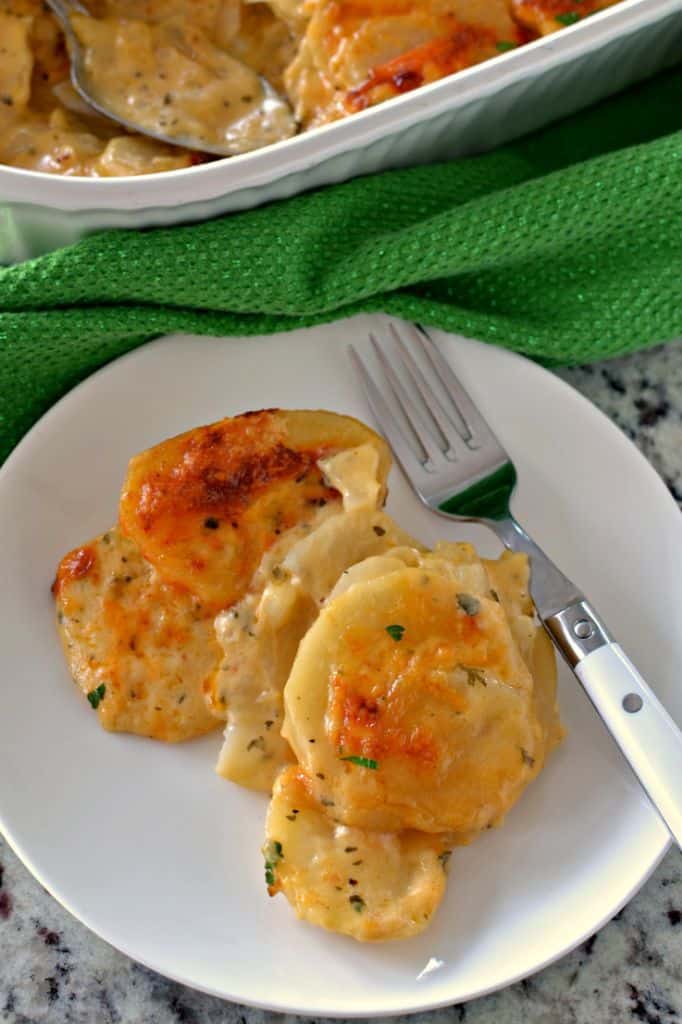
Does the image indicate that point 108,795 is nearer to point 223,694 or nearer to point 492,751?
point 223,694

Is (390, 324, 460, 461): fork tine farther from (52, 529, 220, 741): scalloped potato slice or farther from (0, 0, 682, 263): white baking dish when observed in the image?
(52, 529, 220, 741): scalloped potato slice

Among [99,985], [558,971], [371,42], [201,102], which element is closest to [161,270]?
[201,102]

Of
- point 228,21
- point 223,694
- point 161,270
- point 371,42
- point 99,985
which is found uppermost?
point 228,21

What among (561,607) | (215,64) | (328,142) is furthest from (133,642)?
(215,64)

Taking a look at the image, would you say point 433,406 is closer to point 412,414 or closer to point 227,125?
point 412,414

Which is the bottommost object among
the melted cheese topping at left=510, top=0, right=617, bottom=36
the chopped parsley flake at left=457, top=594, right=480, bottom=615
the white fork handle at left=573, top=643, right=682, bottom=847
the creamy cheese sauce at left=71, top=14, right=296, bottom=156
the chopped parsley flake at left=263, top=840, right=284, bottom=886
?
the white fork handle at left=573, top=643, right=682, bottom=847

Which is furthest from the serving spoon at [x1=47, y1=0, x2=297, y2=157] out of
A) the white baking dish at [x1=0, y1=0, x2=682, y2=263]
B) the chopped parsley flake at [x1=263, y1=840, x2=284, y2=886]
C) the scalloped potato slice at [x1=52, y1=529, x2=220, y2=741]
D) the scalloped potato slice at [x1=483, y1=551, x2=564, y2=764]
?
the chopped parsley flake at [x1=263, y1=840, x2=284, y2=886]
